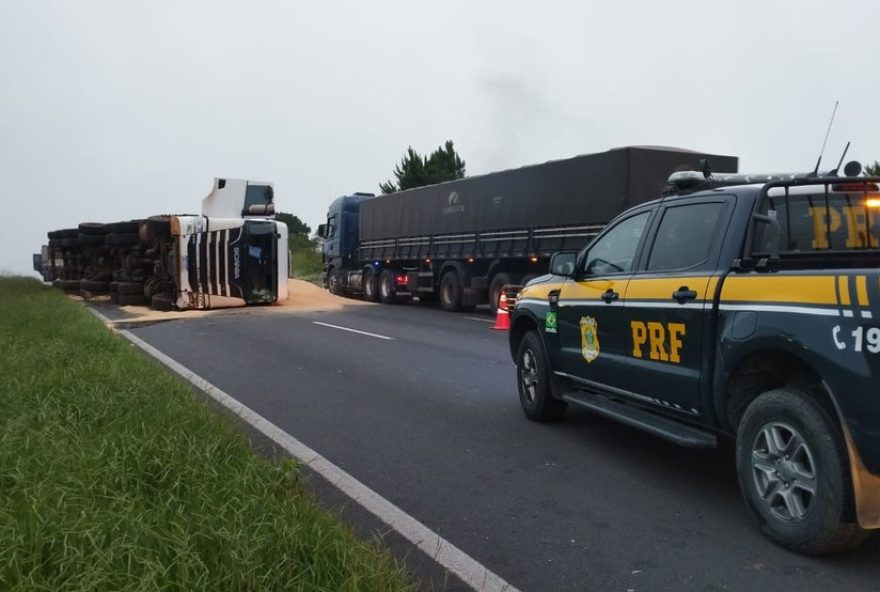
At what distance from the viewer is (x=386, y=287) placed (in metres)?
25.1

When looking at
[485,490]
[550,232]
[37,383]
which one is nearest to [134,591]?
[485,490]

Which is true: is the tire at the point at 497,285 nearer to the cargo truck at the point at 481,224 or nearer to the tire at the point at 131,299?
the cargo truck at the point at 481,224

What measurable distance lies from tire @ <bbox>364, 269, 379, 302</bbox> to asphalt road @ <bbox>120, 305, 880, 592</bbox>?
1544 cm

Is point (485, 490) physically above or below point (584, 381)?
below

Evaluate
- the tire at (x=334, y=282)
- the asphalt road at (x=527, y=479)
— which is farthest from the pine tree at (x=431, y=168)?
the asphalt road at (x=527, y=479)

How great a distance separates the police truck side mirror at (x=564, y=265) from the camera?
20.0 feet

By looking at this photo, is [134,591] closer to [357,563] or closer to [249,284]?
[357,563]

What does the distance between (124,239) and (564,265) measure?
18.6m

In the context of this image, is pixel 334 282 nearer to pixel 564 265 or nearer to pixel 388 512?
pixel 564 265

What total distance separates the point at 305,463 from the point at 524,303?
2505 millimetres

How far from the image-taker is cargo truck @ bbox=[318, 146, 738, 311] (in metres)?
15.0

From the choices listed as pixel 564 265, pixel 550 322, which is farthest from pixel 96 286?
pixel 564 265

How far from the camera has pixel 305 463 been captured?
5418 mm

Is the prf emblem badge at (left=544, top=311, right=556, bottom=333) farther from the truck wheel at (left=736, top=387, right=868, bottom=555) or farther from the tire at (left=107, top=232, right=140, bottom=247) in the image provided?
the tire at (left=107, top=232, right=140, bottom=247)
